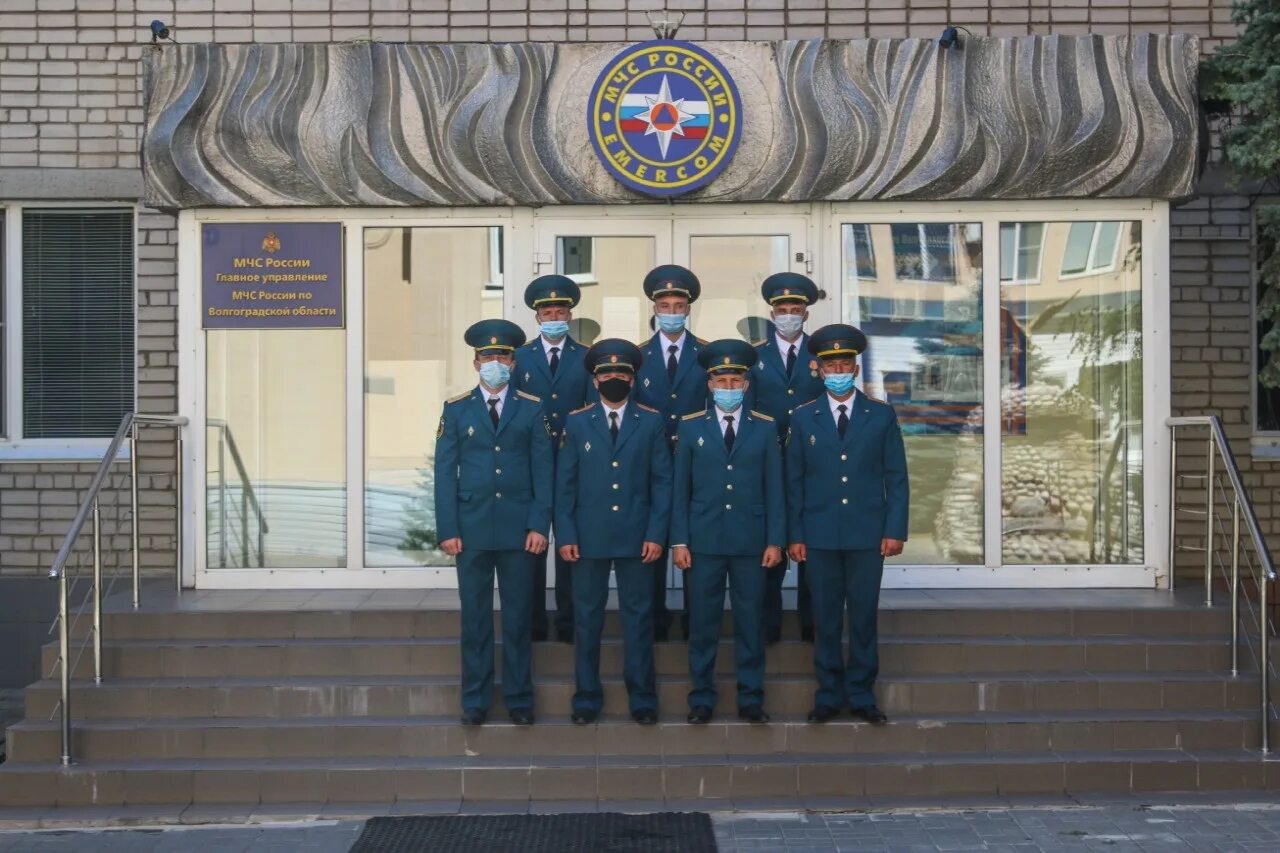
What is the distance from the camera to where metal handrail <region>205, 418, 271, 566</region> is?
793cm

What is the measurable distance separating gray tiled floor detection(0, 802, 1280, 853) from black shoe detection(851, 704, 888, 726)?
0.47 metres

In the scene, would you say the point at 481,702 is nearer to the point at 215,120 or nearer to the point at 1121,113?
the point at 215,120

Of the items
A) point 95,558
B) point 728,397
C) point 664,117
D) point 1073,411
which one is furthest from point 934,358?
point 95,558

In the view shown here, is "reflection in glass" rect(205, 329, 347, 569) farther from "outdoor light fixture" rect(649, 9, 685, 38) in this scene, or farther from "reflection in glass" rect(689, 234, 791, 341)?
"outdoor light fixture" rect(649, 9, 685, 38)

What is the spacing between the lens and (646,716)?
6336 mm

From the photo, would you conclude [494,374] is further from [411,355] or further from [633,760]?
[633,760]

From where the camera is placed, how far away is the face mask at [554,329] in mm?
6888

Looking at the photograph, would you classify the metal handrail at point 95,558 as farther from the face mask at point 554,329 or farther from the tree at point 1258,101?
the tree at point 1258,101

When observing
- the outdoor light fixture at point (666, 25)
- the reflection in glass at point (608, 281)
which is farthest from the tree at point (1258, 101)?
the reflection in glass at point (608, 281)

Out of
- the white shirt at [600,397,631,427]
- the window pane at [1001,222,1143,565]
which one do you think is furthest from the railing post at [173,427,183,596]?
the window pane at [1001,222,1143,565]

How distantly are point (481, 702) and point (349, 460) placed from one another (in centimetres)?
212

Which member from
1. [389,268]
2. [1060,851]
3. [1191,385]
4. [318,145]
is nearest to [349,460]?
[389,268]

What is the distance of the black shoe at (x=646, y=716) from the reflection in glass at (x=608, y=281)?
2447 mm

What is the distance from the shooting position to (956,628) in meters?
6.99
